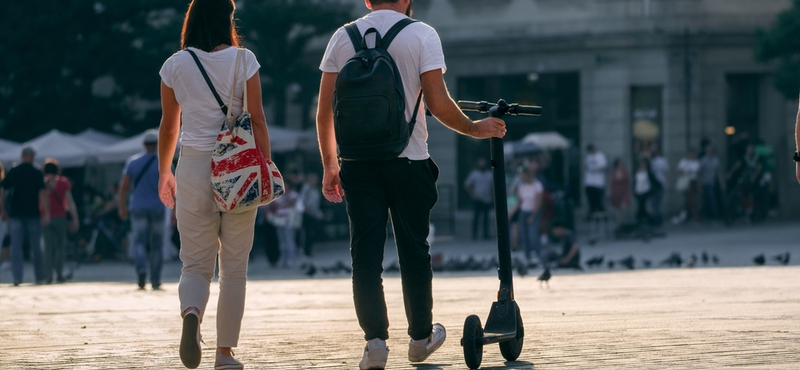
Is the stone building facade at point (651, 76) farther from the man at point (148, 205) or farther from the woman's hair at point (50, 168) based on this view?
the man at point (148, 205)

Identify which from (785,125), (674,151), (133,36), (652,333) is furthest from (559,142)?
(652,333)

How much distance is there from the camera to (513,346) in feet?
19.2

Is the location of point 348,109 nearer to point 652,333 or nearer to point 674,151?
point 652,333

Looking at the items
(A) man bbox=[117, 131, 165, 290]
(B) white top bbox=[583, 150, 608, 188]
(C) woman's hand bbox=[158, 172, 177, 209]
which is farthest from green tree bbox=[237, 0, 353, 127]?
(C) woman's hand bbox=[158, 172, 177, 209]

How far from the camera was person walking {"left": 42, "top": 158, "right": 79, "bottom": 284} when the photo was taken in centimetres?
1781

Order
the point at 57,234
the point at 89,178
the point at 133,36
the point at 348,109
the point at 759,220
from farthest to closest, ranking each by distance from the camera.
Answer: the point at 89,178 → the point at 133,36 → the point at 759,220 → the point at 57,234 → the point at 348,109

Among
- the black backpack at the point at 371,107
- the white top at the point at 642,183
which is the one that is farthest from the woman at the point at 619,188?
the black backpack at the point at 371,107

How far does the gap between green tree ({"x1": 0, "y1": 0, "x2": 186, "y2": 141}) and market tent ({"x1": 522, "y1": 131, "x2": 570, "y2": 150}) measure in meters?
8.57

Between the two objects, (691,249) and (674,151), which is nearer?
(691,249)

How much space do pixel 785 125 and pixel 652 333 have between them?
24.9m

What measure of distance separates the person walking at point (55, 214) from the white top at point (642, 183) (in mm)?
13533

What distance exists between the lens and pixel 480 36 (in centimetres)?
3225

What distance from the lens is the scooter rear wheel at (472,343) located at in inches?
219

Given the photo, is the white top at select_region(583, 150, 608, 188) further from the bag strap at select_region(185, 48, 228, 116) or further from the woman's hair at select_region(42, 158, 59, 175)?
the bag strap at select_region(185, 48, 228, 116)
